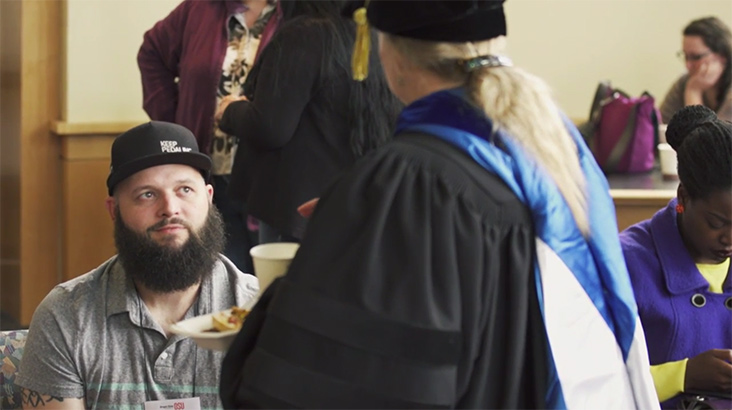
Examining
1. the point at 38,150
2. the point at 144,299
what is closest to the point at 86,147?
the point at 38,150

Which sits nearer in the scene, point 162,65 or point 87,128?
point 162,65

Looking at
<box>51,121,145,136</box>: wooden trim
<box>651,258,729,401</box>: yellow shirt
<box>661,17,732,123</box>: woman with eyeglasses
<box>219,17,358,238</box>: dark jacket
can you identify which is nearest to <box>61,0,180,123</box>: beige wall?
<box>51,121,145,136</box>: wooden trim

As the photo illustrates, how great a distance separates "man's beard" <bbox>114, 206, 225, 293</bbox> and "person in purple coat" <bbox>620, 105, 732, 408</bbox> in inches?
39.8

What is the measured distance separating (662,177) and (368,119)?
210 cm

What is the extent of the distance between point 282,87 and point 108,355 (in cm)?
111

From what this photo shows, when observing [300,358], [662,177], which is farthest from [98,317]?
[662,177]

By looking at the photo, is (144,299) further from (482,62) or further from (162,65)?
(162,65)

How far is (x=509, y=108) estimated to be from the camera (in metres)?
1.68

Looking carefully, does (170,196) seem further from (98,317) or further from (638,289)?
(638,289)

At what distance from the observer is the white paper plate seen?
1.80 meters

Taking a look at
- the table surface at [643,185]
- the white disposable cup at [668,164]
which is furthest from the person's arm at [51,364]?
the white disposable cup at [668,164]

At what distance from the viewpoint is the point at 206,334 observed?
180 centimetres

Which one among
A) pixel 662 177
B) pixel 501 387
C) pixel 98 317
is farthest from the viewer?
pixel 662 177

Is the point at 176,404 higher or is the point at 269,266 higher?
the point at 269,266
